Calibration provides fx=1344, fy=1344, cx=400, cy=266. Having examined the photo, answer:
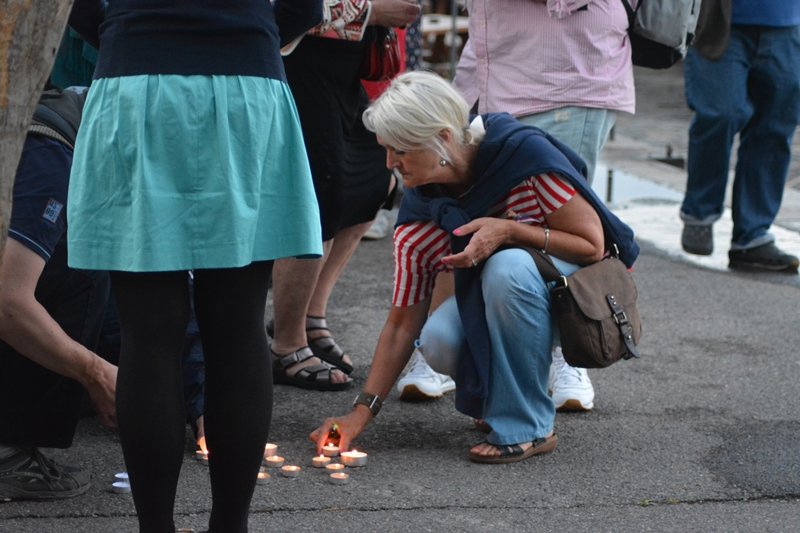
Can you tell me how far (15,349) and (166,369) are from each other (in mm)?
765

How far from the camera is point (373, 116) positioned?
3.35 m

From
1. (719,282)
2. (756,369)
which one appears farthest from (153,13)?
(719,282)

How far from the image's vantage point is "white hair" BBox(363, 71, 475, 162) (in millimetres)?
3301

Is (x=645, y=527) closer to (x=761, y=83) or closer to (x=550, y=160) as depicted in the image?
(x=550, y=160)

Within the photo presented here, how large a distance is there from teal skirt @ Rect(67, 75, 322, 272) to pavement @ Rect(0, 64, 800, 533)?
82 centimetres

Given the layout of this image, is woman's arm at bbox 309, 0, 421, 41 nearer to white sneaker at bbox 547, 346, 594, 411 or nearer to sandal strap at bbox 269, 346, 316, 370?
sandal strap at bbox 269, 346, 316, 370

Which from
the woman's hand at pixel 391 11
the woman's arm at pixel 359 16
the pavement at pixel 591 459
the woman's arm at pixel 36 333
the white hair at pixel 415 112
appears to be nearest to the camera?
the woman's arm at pixel 36 333

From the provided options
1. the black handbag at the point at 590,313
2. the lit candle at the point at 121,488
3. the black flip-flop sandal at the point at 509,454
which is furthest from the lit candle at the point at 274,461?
the black handbag at the point at 590,313

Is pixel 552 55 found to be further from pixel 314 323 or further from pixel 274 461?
pixel 274 461

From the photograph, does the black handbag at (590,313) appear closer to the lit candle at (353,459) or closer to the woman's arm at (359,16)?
the lit candle at (353,459)

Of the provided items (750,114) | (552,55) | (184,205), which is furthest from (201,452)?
(750,114)

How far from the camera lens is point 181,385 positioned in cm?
260

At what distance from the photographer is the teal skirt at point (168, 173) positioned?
2.47m

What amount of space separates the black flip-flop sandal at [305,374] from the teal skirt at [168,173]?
1.63 metres
